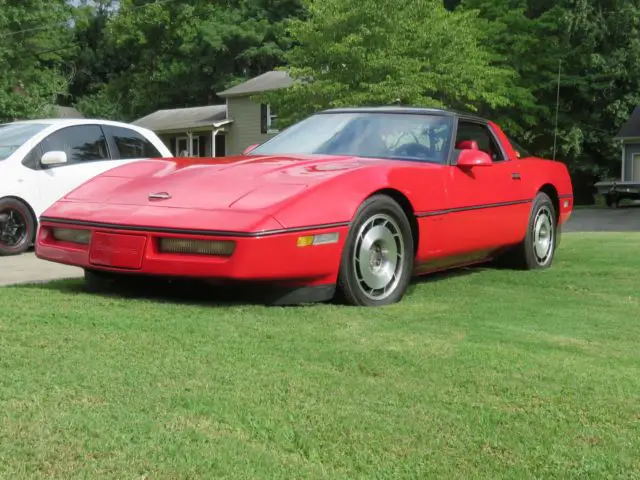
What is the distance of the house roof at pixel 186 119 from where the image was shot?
4341 centimetres

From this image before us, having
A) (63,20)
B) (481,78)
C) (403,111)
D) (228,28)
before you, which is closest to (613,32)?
(481,78)

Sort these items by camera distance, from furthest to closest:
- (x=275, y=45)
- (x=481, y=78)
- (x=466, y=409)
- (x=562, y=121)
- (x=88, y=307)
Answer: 1. (x=275, y=45)
2. (x=562, y=121)
3. (x=481, y=78)
4. (x=88, y=307)
5. (x=466, y=409)

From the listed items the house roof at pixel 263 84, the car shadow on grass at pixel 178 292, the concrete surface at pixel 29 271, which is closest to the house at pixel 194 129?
the house roof at pixel 263 84

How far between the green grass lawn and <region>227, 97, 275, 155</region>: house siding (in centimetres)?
3737

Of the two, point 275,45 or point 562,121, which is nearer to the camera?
point 562,121

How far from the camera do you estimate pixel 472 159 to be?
5883 mm

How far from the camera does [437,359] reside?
3580mm

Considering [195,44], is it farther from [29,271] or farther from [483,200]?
[483,200]

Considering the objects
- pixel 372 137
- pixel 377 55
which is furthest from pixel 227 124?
pixel 372 137

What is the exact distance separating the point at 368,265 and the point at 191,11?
5292 centimetres

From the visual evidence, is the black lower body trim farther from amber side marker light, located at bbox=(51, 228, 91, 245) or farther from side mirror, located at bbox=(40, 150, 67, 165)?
side mirror, located at bbox=(40, 150, 67, 165)

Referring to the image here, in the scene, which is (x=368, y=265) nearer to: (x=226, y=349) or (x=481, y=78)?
(x=226, y=349)

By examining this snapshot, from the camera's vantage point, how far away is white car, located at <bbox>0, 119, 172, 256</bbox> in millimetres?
9039

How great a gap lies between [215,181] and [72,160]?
520cm
